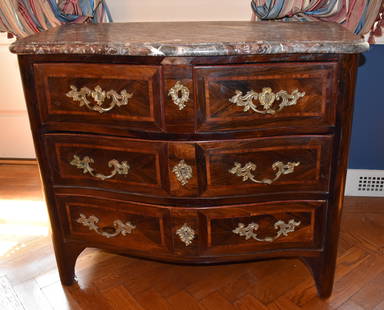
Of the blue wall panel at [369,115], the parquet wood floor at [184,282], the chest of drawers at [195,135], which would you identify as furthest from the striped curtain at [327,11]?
the parquet wood floor at [184,282]

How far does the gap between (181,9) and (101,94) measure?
2.41 ft

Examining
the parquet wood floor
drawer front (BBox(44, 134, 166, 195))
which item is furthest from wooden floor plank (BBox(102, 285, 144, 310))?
drawer front (BBox(44, 134, 166, 195))

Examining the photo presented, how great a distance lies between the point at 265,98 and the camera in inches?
43.4

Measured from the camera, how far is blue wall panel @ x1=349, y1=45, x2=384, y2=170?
1809mm

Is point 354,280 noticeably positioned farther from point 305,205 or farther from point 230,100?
point 230,100

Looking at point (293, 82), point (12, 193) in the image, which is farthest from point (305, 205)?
point (12, 193)

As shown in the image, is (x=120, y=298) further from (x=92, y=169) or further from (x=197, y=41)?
(x=197, y=41)

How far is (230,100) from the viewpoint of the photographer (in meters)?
1.10

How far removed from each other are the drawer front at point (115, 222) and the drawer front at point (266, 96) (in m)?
0.35

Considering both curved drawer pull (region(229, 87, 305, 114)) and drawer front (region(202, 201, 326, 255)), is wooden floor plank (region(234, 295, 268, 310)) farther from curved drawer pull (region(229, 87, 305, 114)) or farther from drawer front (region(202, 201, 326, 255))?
curved drawer pull (region(229, 87, 305, 114))

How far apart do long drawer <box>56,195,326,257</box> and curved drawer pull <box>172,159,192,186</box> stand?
101 millimetres

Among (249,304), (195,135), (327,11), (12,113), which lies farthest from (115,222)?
(12,113)

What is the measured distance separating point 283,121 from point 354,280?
0.75 metres

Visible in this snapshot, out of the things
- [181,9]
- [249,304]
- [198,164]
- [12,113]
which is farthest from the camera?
[12,113]
